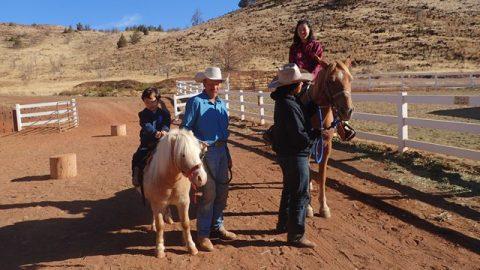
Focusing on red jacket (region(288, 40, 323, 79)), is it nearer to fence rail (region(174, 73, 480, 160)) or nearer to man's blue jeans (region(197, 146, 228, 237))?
man's blue jeans (region(197, 146, 228, 237))

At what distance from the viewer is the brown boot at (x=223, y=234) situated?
5.13 m

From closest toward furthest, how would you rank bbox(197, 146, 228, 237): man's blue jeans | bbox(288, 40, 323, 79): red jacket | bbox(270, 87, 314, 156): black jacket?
bbox(270, 87, 314, 156): black jacket
bbox(197, 146, 228, 237): man's blue jeans
bbox(288, 40, 323, 79): red jacket

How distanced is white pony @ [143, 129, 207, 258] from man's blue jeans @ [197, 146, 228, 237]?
0.18m

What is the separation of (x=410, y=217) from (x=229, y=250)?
240 cm

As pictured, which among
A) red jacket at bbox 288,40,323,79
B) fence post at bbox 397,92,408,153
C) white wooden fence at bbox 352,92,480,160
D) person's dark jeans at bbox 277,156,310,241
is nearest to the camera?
person's dark jeans at bbox 277,156,310,241

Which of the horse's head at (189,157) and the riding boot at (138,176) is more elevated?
the horse's head at (189,157)

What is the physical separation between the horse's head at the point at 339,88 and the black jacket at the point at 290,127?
538 millimetres

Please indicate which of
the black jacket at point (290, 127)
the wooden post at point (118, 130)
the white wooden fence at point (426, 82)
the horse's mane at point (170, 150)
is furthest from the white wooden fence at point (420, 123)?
the white wooden fence at point (426, 82)

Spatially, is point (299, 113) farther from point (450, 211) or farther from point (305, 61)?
point (450, 211)

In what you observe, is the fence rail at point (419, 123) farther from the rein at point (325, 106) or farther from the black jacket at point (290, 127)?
the black jacket at point (290, 127)

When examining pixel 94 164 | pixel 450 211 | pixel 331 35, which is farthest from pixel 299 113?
pixel 331 35

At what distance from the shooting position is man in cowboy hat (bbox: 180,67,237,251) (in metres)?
4.71

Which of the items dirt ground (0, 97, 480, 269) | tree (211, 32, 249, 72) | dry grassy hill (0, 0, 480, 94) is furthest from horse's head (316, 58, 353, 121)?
tree (211, 32, 249, 72)

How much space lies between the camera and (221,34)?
6650 centimetres
